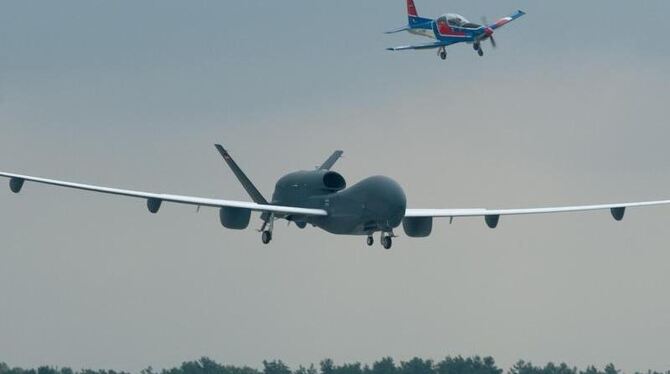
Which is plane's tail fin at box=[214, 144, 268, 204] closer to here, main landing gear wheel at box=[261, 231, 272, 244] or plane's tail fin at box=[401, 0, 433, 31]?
main landing gear wheel at box=[261, 231, 272, 244]

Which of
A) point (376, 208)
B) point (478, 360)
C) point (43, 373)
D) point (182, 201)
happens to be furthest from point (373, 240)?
point (43, 373)

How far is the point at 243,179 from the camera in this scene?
366 ft

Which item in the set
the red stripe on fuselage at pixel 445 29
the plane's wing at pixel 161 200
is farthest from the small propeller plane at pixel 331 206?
the red stripe on fuselage at pixel 445 29

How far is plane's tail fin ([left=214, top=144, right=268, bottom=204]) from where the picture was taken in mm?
110375

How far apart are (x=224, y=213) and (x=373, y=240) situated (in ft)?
27.7

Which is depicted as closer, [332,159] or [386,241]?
[386,241]

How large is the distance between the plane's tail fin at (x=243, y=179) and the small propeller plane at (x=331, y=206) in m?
0.06

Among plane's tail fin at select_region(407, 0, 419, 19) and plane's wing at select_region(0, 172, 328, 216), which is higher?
plane's tail fin at select_region(407, 0, 419, 19)

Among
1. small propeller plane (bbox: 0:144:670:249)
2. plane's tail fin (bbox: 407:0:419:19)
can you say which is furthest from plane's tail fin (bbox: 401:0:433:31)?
small propeller plane (bbox: 0:144:670:249)

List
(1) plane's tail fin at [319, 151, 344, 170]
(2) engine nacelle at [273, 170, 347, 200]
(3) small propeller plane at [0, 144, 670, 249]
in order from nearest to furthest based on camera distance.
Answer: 1. (3) small propeller plane at [0, 144, 670, 249]
2. (2) engine nacelle at [273, 170, 347, 200]
3. (1) plane's tail fin at [319, 151, 344, 170]

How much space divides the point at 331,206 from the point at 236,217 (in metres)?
5.33

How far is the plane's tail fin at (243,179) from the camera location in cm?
11038

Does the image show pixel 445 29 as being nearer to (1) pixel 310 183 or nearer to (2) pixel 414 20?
(2) pixel 414 20

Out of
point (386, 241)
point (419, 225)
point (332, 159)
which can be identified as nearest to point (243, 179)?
point (332, 159)
